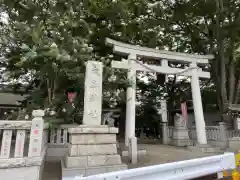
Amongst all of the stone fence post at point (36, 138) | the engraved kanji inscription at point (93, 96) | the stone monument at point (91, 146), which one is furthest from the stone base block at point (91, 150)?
the engraved kanji inscription at point (93, 96)

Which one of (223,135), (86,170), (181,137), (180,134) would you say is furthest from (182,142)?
(86,170)

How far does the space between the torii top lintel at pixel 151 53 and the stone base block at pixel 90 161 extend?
5.01 metres

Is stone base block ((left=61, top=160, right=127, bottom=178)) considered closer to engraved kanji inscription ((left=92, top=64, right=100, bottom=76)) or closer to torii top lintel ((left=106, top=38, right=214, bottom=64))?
engraved kanji inscription ((left=92, top=64, right=100, bottom=76))

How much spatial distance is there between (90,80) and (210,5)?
905 cm

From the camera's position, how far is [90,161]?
14.5 feet

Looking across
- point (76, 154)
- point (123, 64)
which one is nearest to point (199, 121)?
point (123, 64)

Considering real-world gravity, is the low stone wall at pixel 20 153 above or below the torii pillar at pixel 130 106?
below

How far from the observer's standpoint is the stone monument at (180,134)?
11359 mm

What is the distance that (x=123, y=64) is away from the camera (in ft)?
26.4

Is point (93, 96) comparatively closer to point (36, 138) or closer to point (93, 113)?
point (93, 113)

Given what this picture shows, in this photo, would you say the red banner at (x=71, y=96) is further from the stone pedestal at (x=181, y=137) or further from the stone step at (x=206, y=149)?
the stone pedestal at (x=181, y=137)

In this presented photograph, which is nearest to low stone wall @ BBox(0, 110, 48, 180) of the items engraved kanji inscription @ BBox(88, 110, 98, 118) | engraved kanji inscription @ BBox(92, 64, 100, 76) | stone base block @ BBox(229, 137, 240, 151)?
engraved kanji inscription @ BBox(88, 110, 98, 118)

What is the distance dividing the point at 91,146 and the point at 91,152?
14 cm

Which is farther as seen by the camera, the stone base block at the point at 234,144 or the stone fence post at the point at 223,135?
the stone fence post at the point at 223,135
